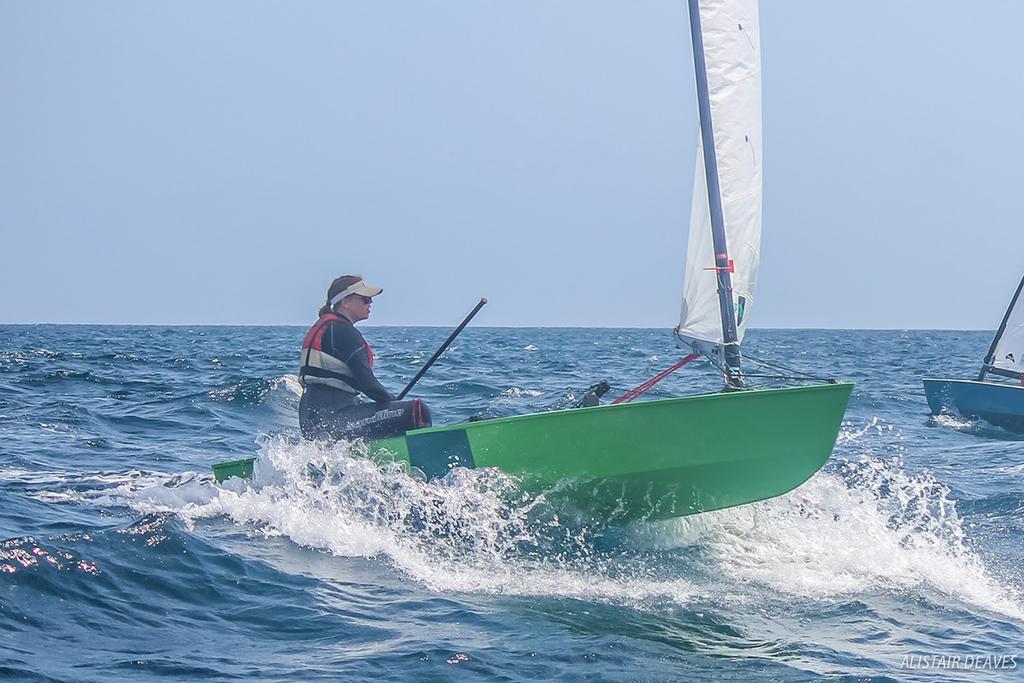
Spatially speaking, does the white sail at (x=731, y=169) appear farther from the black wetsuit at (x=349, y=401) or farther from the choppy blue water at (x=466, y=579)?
the black wetsuit at (x=349, y=401)

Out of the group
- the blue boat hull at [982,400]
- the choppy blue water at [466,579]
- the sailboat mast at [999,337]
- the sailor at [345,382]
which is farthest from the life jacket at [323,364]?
the sailboat mast at [999,337]

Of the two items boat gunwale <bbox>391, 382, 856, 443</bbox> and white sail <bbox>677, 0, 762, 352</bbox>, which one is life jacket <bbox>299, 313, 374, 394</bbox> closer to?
boat gunwale <bbox>391, 382, 856, 443</bbox>

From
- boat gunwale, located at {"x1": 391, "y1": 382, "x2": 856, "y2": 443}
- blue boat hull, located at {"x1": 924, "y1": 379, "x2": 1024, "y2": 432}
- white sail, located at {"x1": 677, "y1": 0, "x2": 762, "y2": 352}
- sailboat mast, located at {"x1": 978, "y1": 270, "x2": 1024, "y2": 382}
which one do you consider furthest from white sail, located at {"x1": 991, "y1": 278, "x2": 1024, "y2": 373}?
boat gunwale, located at {"x1": 391, "y1": 382, "x2": 856, "y2": 443}

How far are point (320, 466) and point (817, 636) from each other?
3.27m

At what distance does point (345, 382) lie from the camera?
23.8 ft

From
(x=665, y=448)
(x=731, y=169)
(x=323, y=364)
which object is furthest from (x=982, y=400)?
(x=323, y=364)

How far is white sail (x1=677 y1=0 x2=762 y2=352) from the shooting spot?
23.9ft

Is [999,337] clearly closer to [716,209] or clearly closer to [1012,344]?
[1012,344]

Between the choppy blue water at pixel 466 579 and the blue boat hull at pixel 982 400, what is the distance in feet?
19.9

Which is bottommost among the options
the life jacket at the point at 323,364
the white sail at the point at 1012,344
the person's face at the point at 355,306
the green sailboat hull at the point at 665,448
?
the green sailboat hull at the point at 665,448

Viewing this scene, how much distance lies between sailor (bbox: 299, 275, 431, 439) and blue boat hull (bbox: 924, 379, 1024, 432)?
36.3 feet

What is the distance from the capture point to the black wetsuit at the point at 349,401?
713 centimetres

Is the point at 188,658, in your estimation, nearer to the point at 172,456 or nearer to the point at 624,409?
the point at 624,409

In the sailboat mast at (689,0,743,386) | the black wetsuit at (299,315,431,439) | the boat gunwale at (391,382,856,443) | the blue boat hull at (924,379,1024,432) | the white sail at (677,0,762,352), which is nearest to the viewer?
the boat gunwale at (391,382,856,443)
